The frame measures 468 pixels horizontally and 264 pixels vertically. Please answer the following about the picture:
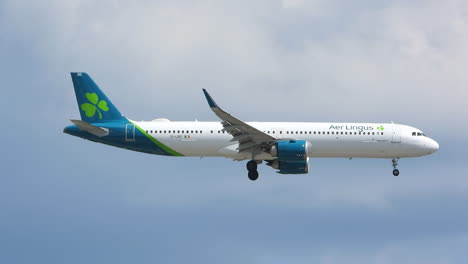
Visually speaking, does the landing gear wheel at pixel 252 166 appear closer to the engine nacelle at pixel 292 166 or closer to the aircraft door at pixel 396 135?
the engine nacelle at pixel 292 166

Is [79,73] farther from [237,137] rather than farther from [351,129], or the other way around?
[351,129]

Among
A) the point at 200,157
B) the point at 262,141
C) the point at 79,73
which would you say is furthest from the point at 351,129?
the point at 79,73

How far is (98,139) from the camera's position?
56.3 m

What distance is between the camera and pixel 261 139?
178 feet

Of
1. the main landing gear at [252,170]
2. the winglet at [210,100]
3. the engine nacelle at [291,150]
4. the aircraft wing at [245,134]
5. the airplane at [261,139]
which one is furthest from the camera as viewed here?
the main landing gear at [252,170]

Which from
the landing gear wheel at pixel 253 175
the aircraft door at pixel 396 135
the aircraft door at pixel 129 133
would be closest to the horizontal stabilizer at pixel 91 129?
the aircraft door at pixel 129 133

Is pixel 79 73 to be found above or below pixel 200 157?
above

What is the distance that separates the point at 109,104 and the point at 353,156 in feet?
58.0

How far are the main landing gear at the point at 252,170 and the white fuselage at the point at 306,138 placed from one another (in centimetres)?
84

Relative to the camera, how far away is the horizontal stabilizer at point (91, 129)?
55.5 metres

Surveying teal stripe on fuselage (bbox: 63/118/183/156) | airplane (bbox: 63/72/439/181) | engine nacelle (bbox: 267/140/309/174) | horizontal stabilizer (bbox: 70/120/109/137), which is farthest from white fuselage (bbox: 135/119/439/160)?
horizontal stabilizer (bbox: 70/120/109/137)

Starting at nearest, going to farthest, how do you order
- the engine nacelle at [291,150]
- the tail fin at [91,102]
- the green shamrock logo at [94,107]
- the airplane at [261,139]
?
the engine nacelle at [291,150] → the airplane at [261,139] → the tail fin at [91,102] → the green shamrock logo at [94,107]

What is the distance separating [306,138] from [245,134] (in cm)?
437

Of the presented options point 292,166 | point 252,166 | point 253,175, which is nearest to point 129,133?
point 252,166
